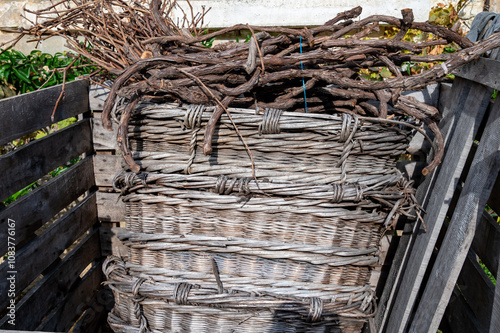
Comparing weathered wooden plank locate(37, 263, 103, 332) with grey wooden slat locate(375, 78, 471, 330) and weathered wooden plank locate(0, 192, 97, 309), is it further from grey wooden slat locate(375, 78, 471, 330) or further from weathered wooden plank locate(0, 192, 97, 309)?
grey wooden slat locate(375, 78, 471, 330)

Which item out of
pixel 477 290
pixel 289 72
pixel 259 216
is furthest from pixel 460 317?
pixel 289 72

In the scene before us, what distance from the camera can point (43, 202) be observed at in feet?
6.04

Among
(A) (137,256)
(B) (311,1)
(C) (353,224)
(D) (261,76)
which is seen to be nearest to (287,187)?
(C) (353,224)

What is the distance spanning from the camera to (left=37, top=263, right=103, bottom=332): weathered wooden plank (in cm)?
197

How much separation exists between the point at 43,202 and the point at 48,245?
0.23 metres

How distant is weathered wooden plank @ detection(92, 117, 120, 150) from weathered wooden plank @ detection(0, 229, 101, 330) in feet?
1.82

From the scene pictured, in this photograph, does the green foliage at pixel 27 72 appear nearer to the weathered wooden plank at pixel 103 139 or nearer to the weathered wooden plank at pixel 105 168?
the weathered wooden plank at pixel 103 139

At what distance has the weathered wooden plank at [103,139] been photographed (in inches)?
90.8

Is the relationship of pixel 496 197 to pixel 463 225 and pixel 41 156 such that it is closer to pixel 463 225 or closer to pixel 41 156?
pixel 463 225

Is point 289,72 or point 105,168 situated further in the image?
point 105,168

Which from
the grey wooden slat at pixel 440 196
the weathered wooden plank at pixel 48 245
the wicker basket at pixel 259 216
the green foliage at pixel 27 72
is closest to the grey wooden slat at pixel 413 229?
the grey wooden slat at pixel 440 196

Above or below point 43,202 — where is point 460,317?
below

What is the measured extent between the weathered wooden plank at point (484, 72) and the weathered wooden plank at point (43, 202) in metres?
1.93

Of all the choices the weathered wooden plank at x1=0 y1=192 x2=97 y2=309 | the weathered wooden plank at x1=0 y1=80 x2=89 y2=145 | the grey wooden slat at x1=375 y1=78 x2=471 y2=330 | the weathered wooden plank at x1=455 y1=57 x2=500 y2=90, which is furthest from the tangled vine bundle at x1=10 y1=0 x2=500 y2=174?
the weathered wooden plank at x1=0 y1=192 x2=97 y2=309
